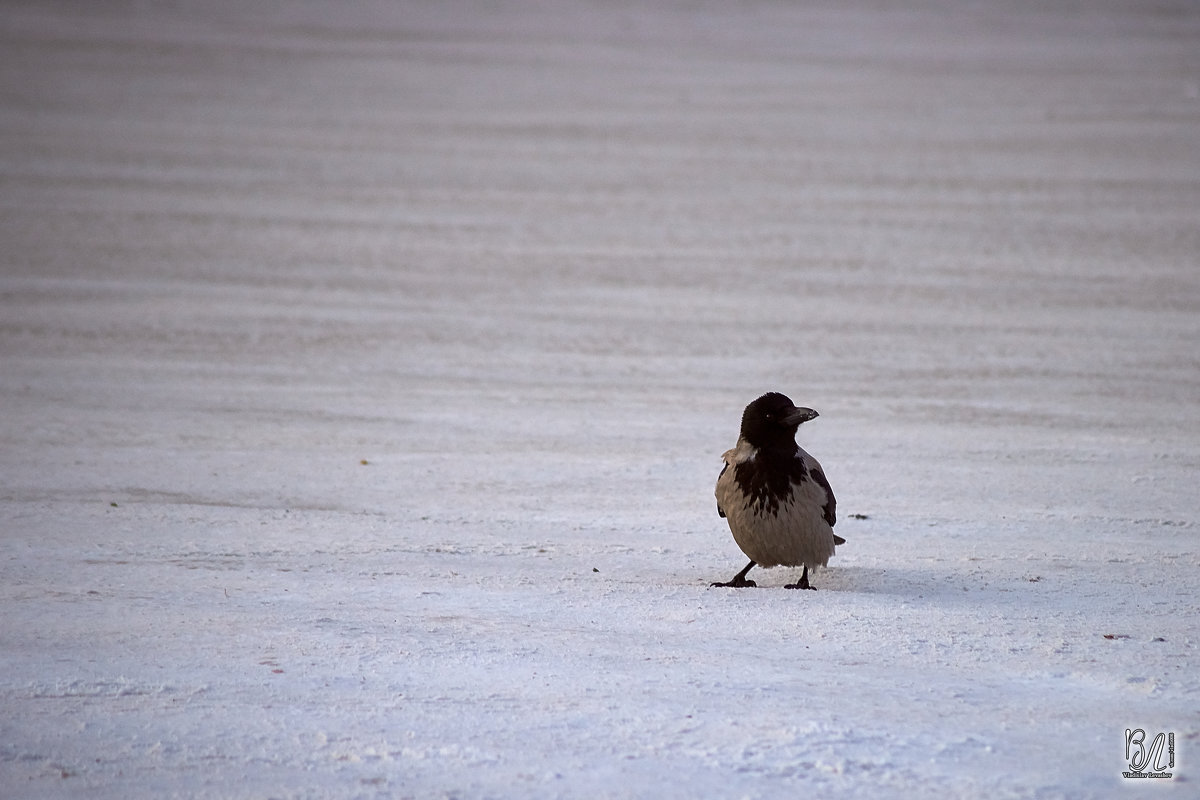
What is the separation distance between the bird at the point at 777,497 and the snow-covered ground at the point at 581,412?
251 mm

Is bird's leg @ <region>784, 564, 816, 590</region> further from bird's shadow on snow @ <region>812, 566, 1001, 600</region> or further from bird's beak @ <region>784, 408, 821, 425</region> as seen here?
bird's beak @ <region>784, 408, 821, 425</region>

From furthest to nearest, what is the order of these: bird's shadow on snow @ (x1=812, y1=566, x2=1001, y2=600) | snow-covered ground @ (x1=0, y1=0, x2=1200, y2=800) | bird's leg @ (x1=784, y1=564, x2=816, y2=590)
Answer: bird's leg @ (x1=784, y1=564, x2=816, y2=590), bird's shadow on snow @ (x1=812, y1=566, x2=1001, y2=600), snow-covered ground @ (x1=0, y1=0, x2=1200, y2=800)

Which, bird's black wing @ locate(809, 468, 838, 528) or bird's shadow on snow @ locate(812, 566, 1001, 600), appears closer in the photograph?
bird's shadow on snow @ locate(812, 566, 1001, 600)

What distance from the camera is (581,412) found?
9.54 m

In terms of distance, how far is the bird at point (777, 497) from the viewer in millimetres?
5789

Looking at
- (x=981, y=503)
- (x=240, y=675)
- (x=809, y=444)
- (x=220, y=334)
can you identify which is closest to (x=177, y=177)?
(x=220, y=334)

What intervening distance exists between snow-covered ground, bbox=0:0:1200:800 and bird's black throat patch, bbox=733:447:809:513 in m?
0.41

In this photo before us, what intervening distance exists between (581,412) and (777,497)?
3.84 m

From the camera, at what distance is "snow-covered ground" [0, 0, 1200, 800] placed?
411 centimetres

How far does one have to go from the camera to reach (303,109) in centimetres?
2019

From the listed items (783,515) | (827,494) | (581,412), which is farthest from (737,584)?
(581,412)

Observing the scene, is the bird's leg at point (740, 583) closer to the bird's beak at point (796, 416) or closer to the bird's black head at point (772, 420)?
the bird's black head at point (772, 420)

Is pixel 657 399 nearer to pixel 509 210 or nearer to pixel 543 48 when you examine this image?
pixel 509 210

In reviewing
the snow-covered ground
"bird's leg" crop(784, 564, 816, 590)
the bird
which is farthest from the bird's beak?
the snow-covered ground
